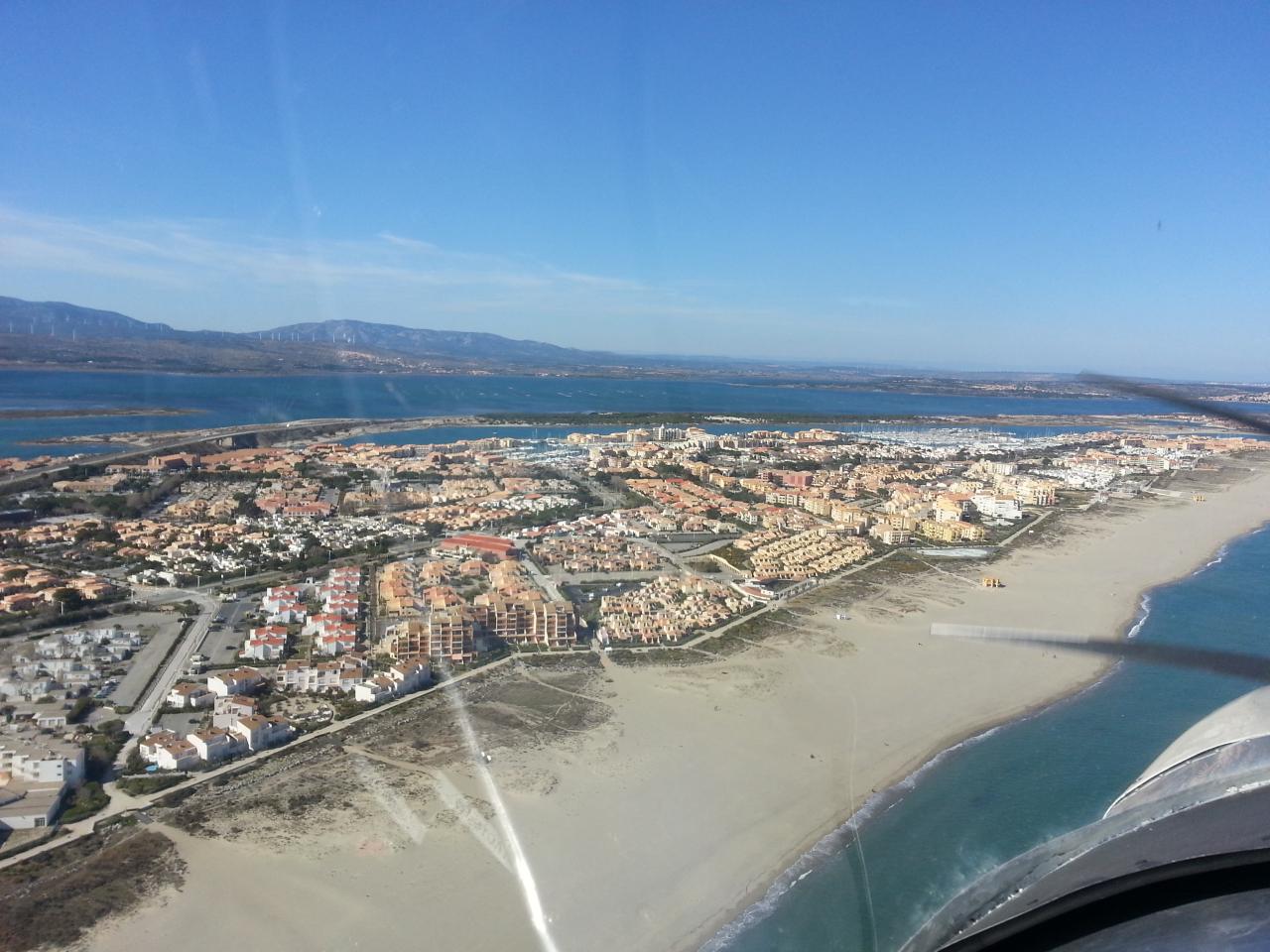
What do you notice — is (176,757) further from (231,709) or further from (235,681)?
(235,681)

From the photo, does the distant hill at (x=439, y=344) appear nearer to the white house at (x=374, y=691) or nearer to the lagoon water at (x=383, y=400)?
the lagoon water at (x=383, y=400)

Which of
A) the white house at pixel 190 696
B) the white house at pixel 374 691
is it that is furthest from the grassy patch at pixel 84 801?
the white house at pixel 374 691

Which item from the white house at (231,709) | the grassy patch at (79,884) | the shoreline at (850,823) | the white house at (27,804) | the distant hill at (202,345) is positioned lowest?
the shoreline at (850,823)

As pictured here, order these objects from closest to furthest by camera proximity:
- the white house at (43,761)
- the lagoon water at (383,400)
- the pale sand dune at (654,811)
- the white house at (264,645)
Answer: the pale sand dune at (654,811) < the white house at (43,761) < the white house at (264,645) < the lagoon water at (383,400)

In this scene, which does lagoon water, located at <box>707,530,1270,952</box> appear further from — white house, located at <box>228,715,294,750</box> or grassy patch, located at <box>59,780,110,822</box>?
grassy patch, located at <box>59,780,110,822</box>

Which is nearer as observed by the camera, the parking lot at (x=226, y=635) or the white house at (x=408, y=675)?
the white house at (x=408, y=675)

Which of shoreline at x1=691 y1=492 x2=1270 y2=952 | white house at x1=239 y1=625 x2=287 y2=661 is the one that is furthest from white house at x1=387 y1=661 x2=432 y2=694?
shoreline at x1=691 y1=492 x2=1270 y2=952
